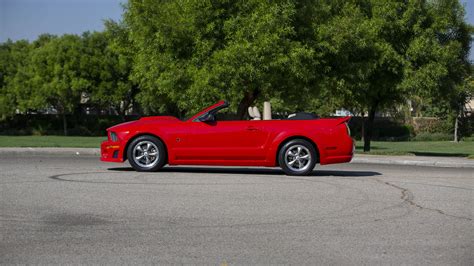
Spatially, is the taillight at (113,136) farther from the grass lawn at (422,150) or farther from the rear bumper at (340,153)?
the grass lawn at (422,150)

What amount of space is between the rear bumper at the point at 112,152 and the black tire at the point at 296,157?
298 cm

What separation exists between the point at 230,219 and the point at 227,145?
4.98 meters

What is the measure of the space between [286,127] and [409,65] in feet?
41.1

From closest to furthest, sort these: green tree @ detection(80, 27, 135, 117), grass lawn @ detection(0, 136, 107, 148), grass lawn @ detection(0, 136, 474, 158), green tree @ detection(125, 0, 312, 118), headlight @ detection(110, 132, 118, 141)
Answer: headlight @ detection(110, 132, 118, 141), green tree @ detection(125, 0, 312, 118), grass lawn @ detection(0, 136, 474, 158), grass lawn @ detection(0, 136, 107, 148), green tree @ detection(80, 27, 135, 117)

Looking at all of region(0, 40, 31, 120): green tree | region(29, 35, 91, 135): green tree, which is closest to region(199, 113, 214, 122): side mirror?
region(29, 35, 91, 135): green tree

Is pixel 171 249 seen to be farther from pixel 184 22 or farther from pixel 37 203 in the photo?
pixel 184 22

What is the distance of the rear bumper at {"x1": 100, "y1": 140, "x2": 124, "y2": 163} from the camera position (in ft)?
43.2

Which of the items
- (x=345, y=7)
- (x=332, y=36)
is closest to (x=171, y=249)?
(x=332, y=36)

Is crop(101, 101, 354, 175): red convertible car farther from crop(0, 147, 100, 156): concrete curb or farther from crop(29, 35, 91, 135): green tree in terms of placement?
crop(29, 35, 91, 135): green tree

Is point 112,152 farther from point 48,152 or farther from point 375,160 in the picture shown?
point 375,160

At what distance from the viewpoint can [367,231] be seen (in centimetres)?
753

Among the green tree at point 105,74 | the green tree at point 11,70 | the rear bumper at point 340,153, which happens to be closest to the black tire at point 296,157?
the rear bumper at point 340,153

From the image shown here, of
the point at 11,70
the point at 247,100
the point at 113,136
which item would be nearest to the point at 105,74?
the point at 11,70

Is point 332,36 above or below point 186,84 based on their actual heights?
above
